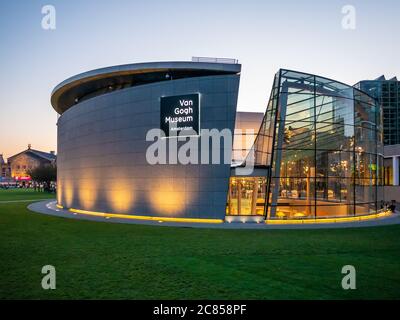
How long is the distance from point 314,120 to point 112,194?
17258 mm

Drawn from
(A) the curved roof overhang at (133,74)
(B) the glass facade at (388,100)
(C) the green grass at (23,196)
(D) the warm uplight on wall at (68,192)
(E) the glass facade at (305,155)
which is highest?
(B) the glass facade at (388,100)

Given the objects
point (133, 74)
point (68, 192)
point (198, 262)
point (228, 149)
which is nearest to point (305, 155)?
point (228, 149)

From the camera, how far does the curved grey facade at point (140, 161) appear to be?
20781 mm

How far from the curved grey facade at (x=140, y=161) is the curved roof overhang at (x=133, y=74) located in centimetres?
150

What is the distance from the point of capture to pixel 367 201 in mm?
25312

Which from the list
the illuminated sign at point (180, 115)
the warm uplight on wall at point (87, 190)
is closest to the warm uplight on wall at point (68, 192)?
the warm uplight on wall at point (87, 190)

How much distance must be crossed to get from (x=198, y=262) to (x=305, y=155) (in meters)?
14.2

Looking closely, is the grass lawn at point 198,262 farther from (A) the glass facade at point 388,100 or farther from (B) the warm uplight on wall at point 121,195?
(A) the glass facade at point 388,100

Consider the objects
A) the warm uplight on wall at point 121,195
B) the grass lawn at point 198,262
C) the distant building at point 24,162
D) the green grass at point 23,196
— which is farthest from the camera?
the distant building at point 24,162

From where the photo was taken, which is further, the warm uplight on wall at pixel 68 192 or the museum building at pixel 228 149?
the warm uplight on wall at pixel 68 192

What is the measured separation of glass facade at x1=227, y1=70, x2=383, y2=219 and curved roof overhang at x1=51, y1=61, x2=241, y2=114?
485 cm

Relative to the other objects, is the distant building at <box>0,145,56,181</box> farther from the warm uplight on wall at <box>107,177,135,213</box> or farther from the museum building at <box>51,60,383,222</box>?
the museum building at <box>51,60,383,222</box>

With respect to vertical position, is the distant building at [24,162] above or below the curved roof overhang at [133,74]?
→ below
